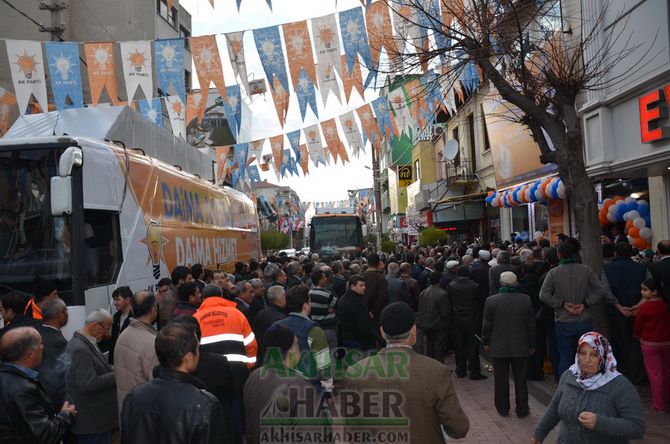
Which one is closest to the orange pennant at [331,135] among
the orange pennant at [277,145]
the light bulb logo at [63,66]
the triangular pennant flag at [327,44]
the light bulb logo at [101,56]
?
the orange pennant at [277,145]

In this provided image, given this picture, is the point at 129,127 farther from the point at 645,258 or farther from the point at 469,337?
the point at 645,258

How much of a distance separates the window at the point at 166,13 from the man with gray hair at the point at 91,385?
29991mm

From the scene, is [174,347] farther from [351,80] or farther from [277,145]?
[277,145]

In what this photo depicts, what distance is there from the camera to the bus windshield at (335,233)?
27.0m

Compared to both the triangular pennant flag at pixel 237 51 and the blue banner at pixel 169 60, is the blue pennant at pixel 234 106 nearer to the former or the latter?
the blue banner at pixel 169 60

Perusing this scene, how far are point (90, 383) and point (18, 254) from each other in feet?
9.92

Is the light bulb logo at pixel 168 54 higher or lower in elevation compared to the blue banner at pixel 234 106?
higher

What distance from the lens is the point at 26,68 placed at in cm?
1273

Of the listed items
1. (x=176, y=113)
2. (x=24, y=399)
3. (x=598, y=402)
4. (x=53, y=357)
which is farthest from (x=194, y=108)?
(x=598, y=402)

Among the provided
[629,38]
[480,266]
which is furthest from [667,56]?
[480,266]

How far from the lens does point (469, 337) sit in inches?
371

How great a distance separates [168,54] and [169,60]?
12 centimetres

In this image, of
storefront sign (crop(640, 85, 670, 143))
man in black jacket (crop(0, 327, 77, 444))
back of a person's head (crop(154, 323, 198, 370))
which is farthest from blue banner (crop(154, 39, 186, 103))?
back of a person's head (crop(154, 323, 198, 370))

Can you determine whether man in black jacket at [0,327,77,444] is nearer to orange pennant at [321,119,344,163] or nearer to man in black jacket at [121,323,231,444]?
man in black jacket at [121,323,231,444]
